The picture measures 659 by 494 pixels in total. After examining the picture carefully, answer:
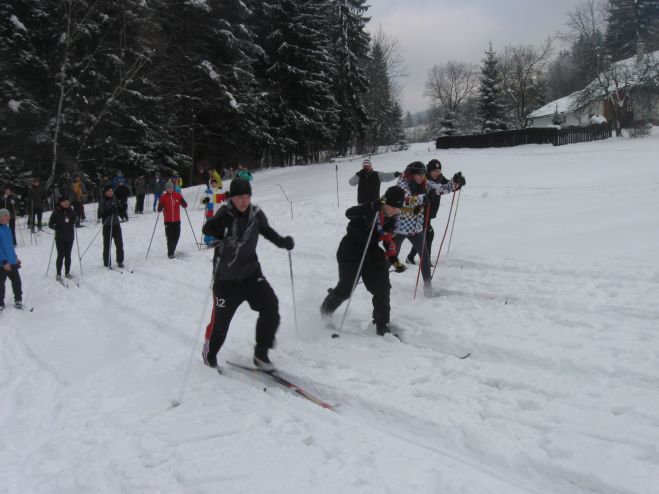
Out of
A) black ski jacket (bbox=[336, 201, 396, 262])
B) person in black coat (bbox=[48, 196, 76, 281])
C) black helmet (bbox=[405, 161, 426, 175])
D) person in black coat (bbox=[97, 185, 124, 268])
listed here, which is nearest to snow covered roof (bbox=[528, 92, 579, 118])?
person in black coat (bbox=[97, 185, 124, 268])

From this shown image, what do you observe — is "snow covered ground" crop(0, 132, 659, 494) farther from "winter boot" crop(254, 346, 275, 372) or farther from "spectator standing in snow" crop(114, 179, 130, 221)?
"spectator standing in snow" crop(114, 179, 130, 221)

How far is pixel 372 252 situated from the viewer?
574 cm

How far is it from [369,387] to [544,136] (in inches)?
1273

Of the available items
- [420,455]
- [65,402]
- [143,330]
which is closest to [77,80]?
[143,330]

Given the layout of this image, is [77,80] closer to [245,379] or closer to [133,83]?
[133,83]

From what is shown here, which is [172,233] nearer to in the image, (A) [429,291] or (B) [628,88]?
(A) [429,291]

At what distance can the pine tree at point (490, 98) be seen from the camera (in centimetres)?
4688

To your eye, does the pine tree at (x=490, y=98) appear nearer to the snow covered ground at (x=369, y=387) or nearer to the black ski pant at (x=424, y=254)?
the snow covered ground at (x=369, y=387)

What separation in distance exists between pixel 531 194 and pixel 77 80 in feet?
66.1

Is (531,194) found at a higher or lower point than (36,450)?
higher

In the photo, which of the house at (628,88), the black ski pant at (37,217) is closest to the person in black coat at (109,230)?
the black ski pant at (37,217)

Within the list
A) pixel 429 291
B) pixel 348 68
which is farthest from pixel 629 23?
pixel 429 291

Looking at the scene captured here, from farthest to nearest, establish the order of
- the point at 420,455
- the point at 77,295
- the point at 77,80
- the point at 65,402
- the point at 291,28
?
the point at 291,28, the point at 77,80, the point at 77,295, the point at 65,402, the point at 420,455

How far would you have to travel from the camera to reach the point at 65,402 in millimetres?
4504
